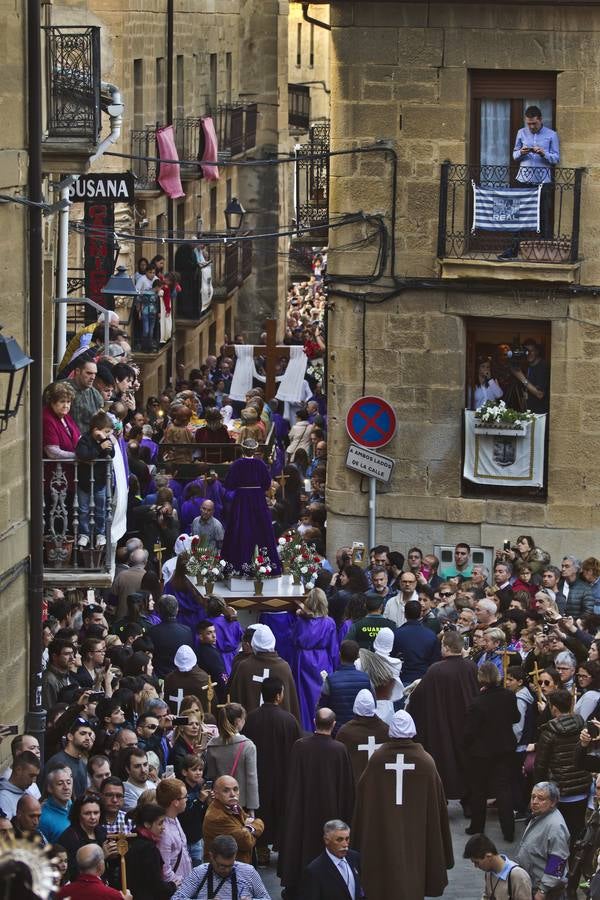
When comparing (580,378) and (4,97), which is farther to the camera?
(580,378)

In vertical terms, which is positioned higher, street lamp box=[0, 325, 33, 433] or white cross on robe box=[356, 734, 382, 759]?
street lamp box=[0, 325, 33, 433]

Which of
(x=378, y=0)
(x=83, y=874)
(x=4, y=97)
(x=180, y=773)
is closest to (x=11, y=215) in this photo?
(x=4, y=97)

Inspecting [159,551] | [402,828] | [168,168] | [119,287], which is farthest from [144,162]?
[402,828]

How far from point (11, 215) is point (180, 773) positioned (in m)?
4.00

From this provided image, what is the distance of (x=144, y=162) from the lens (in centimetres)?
3503

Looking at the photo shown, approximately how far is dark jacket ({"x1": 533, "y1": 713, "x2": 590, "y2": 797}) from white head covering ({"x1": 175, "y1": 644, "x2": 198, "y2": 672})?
2779 mm

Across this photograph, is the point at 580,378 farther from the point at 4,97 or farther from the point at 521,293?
the point at 4,97

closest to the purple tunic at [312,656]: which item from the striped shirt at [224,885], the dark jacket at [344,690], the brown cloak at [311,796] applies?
the dark jacket at [344,690]

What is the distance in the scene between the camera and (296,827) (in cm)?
1444

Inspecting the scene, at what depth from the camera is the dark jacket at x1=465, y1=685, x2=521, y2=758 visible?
15.7 metres

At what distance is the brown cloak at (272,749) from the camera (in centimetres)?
1523

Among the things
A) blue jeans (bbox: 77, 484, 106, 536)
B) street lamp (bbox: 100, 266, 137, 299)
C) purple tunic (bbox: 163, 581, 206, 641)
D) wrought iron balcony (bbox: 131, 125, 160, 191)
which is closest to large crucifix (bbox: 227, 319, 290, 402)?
street lamp (bbox: 100, 266, 137, 299)

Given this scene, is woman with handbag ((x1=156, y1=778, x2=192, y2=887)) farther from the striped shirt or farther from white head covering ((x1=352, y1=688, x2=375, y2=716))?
white head covering ((x1=352, y1=688, x2=375, y2=716))

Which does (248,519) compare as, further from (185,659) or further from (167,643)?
(185,659)
